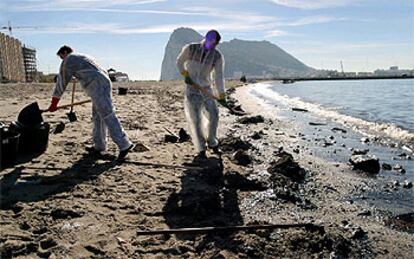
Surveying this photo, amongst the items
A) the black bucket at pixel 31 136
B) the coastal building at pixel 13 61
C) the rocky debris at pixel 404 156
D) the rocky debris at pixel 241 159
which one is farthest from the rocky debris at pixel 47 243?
the coastal building at pixel 13 61

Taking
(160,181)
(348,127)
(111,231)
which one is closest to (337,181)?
(160,181)

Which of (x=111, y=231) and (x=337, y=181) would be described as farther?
(x=337, y=181)

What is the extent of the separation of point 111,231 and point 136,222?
1.22 feet

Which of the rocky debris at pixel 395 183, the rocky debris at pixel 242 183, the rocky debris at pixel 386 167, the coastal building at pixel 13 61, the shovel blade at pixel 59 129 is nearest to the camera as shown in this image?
the rocky debris at pixel 242 183

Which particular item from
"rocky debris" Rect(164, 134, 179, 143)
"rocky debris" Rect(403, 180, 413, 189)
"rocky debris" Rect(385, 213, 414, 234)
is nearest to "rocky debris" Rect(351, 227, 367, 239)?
"rocky debris" Rect(385, 213, 414, 234)

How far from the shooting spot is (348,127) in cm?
1586

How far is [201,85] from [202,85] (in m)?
0.02

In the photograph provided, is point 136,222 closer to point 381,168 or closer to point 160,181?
point 160,181

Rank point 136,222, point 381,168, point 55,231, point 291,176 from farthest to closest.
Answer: point 381,168 < point 291,176 < point 136,222 < point 55,231

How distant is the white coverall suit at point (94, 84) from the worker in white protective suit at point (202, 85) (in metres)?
1.42

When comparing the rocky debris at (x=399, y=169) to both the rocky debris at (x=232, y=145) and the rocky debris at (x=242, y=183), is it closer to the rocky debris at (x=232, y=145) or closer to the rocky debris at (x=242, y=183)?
the rocky debris at (x=232, y=145)

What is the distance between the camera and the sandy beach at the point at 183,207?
423 centimetres

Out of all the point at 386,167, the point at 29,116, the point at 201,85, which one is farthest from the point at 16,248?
the point at 386,167

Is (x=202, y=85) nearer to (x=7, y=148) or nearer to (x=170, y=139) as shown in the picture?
(x=170, y=139)
